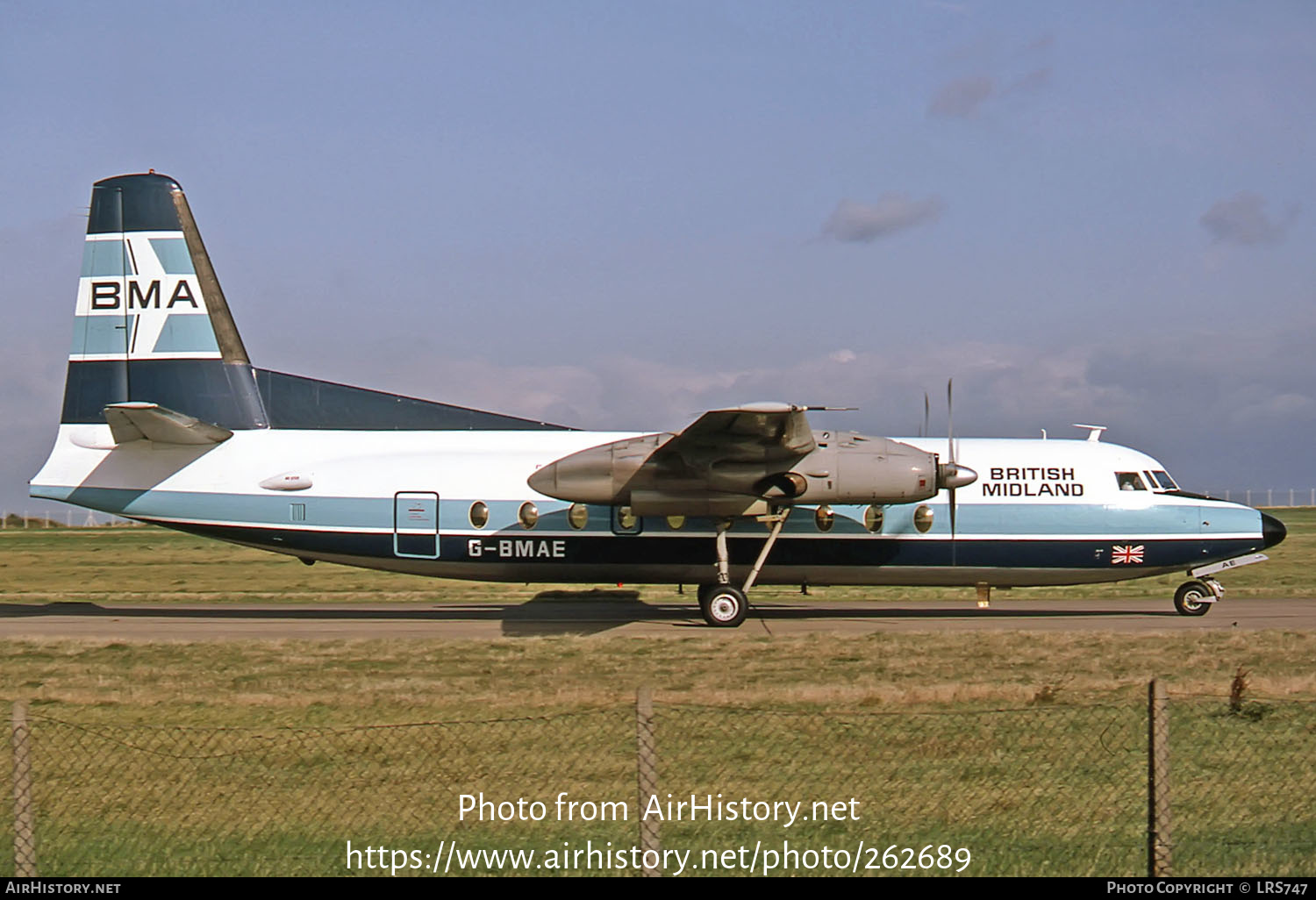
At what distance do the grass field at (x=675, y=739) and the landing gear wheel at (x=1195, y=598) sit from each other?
3.58 metres

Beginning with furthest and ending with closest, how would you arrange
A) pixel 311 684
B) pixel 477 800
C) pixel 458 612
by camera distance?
1. pixel 458 612
2. pixel 311 684
3. pixel 477 800

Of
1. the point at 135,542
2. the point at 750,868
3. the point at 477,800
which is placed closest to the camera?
the point at 750,868

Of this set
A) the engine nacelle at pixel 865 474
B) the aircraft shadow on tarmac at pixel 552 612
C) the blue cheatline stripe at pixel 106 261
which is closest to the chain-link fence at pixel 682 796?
the engine nacelle at pixel 865 474

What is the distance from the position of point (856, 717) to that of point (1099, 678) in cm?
440

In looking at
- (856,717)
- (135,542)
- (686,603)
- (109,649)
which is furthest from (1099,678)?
(135,542)

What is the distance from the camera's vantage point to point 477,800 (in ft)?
30.5

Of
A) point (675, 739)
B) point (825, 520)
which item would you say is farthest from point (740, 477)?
point (675, 739)

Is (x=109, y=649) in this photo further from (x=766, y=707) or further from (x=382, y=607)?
(x=766, y=707)

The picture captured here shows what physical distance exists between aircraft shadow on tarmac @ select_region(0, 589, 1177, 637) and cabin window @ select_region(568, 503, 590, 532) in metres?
1.78

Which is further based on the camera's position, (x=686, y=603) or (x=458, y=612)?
(x=686, y=603)

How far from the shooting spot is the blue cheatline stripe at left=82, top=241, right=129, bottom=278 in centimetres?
2214

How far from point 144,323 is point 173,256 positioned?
1.35m

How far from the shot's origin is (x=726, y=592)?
20.7 metres

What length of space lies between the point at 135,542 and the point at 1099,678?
50.5m
